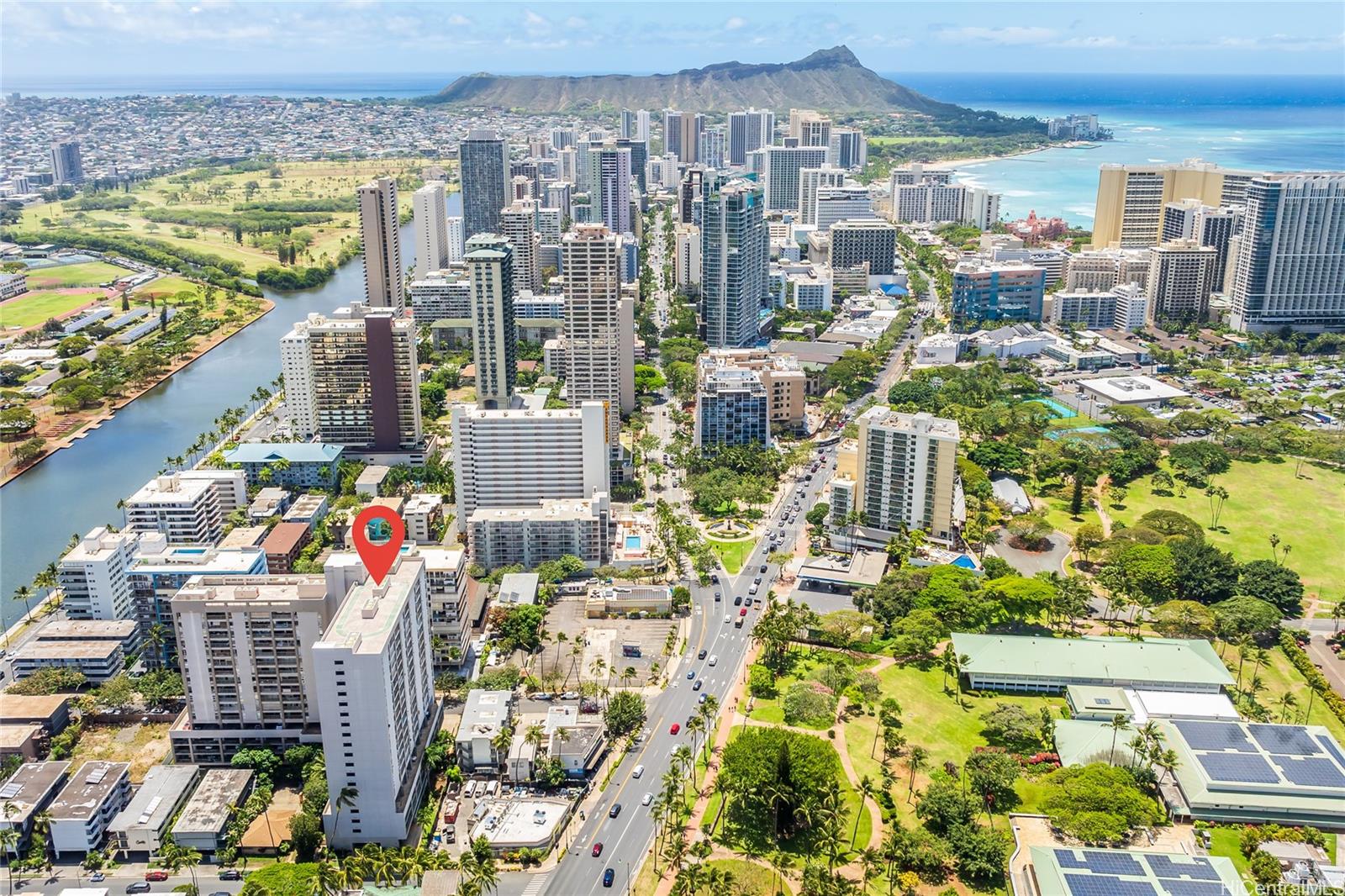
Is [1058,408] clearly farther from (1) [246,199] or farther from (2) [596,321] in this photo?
(1) [246,199]

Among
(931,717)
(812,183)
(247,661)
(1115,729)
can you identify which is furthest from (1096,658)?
(812,183)

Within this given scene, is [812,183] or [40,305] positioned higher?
[812,183]

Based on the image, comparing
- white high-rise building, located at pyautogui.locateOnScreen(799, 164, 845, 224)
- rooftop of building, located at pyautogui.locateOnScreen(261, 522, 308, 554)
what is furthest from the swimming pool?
white high-rise building, located at pyautogui.locateOnScreen(799, 164, 845, 224)

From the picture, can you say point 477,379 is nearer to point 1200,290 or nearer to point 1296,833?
point 1296,833

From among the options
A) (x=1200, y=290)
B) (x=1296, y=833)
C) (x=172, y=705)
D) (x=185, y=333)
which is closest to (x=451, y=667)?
(x=172, y=705)

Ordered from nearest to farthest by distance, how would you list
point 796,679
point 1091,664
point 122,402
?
point 1091,664 → point 796,679 → point 122,402

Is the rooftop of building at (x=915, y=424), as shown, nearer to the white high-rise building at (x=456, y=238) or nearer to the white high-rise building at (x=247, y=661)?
the white high-rise building at (x=247, y=661)

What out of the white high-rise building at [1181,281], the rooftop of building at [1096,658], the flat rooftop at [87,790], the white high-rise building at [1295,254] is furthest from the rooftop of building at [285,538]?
the white high-rise building at [1295,254]
